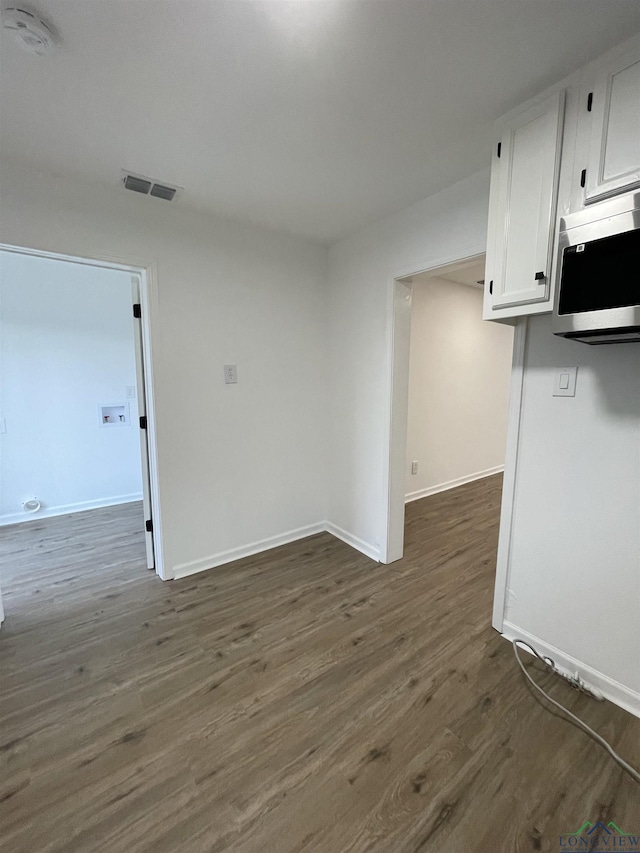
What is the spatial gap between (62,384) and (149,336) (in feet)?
7.00

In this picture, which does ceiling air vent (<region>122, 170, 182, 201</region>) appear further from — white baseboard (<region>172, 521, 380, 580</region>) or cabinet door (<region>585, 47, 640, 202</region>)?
white baseboard (<region>172, 521, 380, 580</region>)

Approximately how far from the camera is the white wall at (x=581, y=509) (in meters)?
1.52

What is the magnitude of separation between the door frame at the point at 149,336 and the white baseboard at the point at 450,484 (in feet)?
8.61

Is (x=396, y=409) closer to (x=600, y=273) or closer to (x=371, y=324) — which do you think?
(x=371, y=324)

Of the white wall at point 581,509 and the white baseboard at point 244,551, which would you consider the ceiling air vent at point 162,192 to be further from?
the white baseboard at point 244,551

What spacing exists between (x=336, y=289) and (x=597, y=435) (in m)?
2.16

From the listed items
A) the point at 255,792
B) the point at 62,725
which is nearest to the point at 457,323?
the point at 255,792

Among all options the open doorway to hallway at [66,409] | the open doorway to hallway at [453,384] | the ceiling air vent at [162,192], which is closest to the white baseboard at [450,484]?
the open doorway to hallway at [453,384]

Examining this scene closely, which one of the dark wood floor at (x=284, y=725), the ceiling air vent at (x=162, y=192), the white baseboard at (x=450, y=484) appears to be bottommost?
the dark wood floor at (x=284, y=725)

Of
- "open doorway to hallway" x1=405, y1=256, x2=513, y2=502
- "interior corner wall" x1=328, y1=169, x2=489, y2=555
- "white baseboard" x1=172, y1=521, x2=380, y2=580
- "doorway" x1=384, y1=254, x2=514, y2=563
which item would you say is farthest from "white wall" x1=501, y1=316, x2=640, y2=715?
"open doorway to hallway" x1=405, y1=256, x2=513, y2=502

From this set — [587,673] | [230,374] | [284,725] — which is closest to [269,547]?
[230,374]

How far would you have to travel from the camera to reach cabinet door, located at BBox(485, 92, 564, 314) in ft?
4.74

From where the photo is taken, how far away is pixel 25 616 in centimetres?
221

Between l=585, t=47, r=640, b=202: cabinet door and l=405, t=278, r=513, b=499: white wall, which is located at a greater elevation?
l=585, t=47, r=640, b=202: cabinet door
